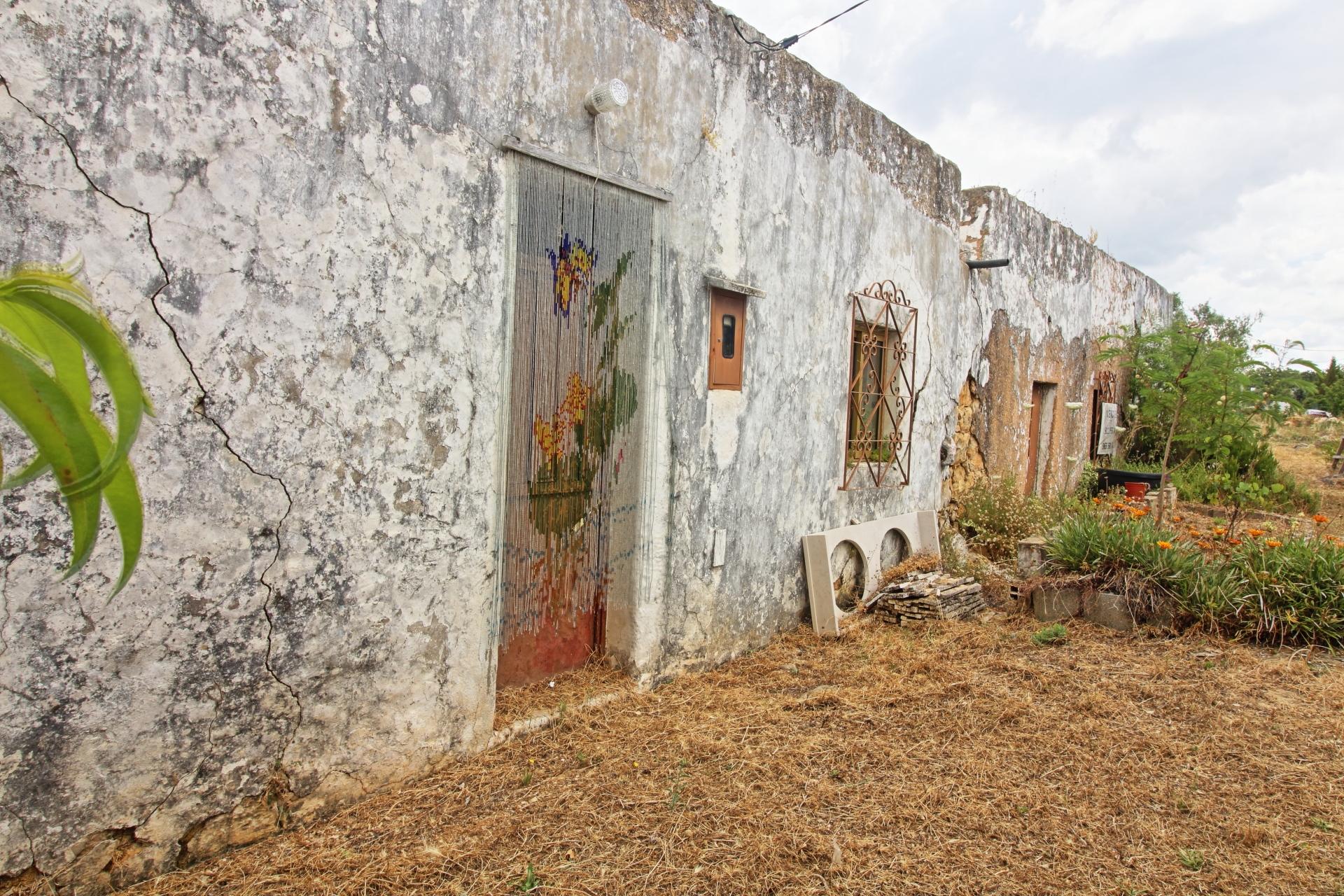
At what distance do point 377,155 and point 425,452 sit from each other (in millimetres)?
999

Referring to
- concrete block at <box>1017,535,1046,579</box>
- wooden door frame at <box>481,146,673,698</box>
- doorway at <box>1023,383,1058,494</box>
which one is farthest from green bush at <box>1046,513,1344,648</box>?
doorway at <box>1023,383,1058,494</box>

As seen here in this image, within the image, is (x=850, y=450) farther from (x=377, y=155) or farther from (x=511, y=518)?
(x=377, y=155)

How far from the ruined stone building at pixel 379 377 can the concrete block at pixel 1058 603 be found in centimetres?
192

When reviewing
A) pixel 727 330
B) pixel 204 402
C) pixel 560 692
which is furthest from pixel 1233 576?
pixel 204 402

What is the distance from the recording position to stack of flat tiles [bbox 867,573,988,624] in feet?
17.5

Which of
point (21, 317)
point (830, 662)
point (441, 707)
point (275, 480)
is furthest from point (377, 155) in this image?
point (830, 662)

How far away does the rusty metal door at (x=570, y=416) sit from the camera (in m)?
3.37

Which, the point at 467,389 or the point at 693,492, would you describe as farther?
the point at 693,492

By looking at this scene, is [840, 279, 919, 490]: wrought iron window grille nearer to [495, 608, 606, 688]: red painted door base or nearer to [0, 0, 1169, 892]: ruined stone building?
[0, 0, 1169, 892]: ruined stone building

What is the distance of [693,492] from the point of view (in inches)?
164

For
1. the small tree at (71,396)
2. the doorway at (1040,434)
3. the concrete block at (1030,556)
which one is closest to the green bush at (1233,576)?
the concrete block at (1030,556)

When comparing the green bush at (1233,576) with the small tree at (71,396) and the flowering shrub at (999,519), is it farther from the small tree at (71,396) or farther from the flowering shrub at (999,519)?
the small tree at (71,396)

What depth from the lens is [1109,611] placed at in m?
5.21

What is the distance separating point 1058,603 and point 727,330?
116 inches
